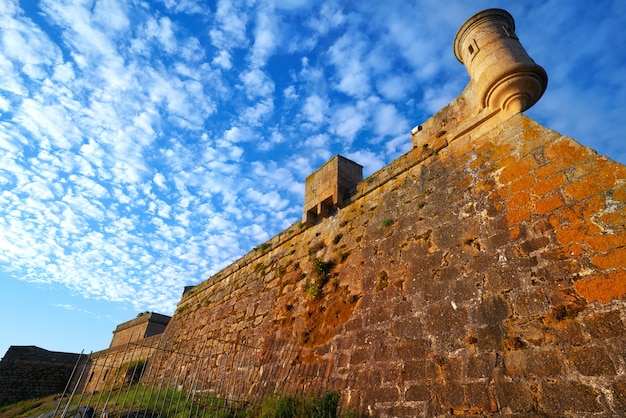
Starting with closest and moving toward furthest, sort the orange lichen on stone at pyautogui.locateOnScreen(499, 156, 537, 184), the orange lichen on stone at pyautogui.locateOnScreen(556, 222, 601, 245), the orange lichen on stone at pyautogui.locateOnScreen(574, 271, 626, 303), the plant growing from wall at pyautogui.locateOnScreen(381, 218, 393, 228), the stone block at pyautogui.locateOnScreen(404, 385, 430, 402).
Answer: the orange lichen on stone at pyautogui.locateOnScreen(574, 271, 626, 303) < the orange lichen on stone at pyautogui.locateOnScreen(556, 222, 601, 245) < the stone block at pyautogui.locateOnScreen(404, 385, 430, 402) < the orange lichen on stone at pyautogui.locateOnScreen(499, 156, 537, 184) < the plant growing from wall at pyautogui.locateOnScreen(381, 218, 393, 228)

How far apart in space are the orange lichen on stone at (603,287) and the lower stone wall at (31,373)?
21.4 m

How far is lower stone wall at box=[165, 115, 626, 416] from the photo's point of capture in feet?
9.73

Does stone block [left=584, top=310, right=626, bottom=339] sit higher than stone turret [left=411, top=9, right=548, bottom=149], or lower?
lower

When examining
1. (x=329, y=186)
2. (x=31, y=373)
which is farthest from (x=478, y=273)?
(x=31, y=373)

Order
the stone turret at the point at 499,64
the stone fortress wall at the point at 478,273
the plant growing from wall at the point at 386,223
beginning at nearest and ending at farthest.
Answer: the stone fortress wall at the point at 478,273 < the stone turret at the point at 499,64 < the plant growing from wall at the point at 386,223

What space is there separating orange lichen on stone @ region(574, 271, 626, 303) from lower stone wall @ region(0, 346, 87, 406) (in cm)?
2136

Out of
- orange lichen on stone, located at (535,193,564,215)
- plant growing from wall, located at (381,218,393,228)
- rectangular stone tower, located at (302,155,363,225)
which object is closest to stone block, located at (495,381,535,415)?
orange lichen on stone, located at (535,193,564,215)

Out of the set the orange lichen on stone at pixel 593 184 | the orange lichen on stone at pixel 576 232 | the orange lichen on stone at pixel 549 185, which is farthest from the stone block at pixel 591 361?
the orange lichen on stone at pixel 549 185

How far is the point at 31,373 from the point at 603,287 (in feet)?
79.0

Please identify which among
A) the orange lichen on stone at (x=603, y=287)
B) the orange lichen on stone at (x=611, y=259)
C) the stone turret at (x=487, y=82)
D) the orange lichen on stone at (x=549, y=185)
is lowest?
the orange lichen on stone at (x=603, y=287)

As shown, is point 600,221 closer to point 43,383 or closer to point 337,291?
point 337,291

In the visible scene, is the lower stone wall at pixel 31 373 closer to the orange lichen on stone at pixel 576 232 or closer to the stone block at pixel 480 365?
the stone block at pixel 480 365

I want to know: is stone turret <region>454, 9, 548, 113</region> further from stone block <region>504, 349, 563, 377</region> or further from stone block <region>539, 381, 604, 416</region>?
stone block <region>539, 381, 604, 416</region>

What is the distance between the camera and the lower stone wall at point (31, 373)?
17.6 meters
